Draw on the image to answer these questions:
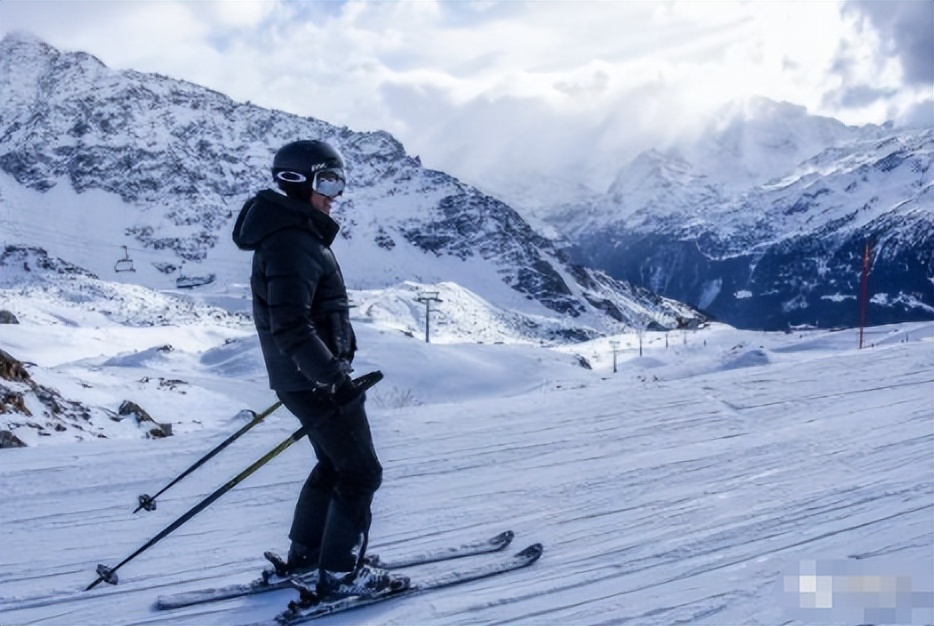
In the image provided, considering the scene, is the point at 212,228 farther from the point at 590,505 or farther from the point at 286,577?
the point at 286,577

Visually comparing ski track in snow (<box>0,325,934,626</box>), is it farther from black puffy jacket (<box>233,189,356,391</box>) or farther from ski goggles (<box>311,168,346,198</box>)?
ski goggles (<box>311,168,346,198</box>)

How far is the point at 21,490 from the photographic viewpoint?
19.7 ft

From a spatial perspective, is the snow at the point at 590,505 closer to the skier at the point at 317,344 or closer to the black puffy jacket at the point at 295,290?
the skier at the point at 317,344

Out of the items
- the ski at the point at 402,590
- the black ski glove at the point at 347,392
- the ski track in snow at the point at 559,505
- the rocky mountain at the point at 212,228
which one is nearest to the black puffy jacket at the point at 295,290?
the black ski glove at the point at 347,392

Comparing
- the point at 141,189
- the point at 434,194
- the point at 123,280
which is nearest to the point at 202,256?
the point at 123,280

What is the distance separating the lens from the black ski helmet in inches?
Answer: 163

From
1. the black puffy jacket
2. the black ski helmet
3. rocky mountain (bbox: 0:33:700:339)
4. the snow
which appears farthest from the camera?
rocky mountain (bbox: 0:33:700:339)

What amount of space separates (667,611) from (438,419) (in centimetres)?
425

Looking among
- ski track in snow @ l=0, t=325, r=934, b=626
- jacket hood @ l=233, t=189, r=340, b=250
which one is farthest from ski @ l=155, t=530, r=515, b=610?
jacket hood @ l=233, t=189, r=340, b=250

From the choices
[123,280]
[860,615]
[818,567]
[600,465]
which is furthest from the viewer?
[123,280]

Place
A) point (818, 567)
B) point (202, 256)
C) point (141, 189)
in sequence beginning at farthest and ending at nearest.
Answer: point (141, 189)
point (202, 256)
point (818, 567)

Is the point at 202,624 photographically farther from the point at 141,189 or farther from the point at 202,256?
the point at 141,189

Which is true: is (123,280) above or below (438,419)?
above

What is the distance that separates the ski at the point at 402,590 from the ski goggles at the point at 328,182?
2.04 m
